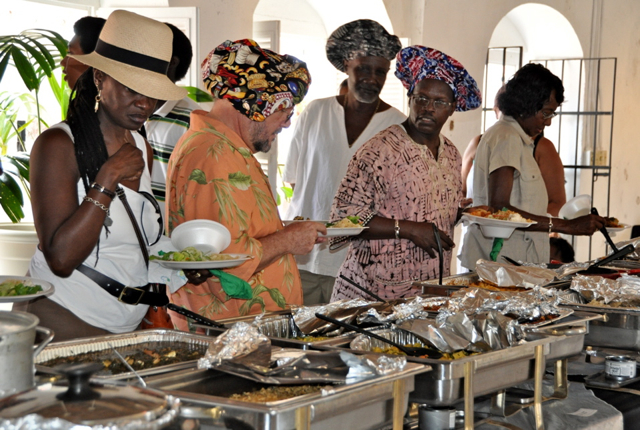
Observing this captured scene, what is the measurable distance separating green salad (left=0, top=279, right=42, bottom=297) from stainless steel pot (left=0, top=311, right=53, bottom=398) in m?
0.40

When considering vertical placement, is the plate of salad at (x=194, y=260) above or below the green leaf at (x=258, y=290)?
above

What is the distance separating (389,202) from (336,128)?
770 mm

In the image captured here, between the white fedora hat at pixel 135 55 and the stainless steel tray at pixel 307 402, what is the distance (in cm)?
60

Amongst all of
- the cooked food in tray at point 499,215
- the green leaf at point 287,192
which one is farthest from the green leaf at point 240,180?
the green leaf at point 287,192

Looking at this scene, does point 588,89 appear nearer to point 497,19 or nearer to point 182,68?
point 497,19

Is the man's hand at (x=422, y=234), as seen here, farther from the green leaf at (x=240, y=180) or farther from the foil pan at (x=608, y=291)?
the green leaf at (x=240, y=180)

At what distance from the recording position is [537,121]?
288cm

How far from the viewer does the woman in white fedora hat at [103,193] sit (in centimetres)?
138

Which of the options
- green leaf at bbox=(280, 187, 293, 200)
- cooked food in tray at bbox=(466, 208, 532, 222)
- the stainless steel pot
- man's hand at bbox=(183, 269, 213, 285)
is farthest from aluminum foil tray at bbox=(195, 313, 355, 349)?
green leaf at bbox=(280, 187, 293, 200)

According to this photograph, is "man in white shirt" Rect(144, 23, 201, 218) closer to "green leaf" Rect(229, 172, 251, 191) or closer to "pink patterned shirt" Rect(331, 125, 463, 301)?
"pink patterned shirt" Rect(331, 125, 463, 301)

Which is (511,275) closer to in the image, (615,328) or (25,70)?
(615,328)

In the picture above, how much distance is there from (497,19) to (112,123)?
440 centimetres

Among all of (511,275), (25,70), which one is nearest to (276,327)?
(511,275)

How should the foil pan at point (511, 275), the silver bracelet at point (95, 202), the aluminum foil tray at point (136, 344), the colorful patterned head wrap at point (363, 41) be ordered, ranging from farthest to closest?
the colorful patterned head wrap at point (363, 41) < the foil pan at point (511, 275) < the silver bracelet at point (95, 202) < the aluminum foil tray at point (136, 344)
